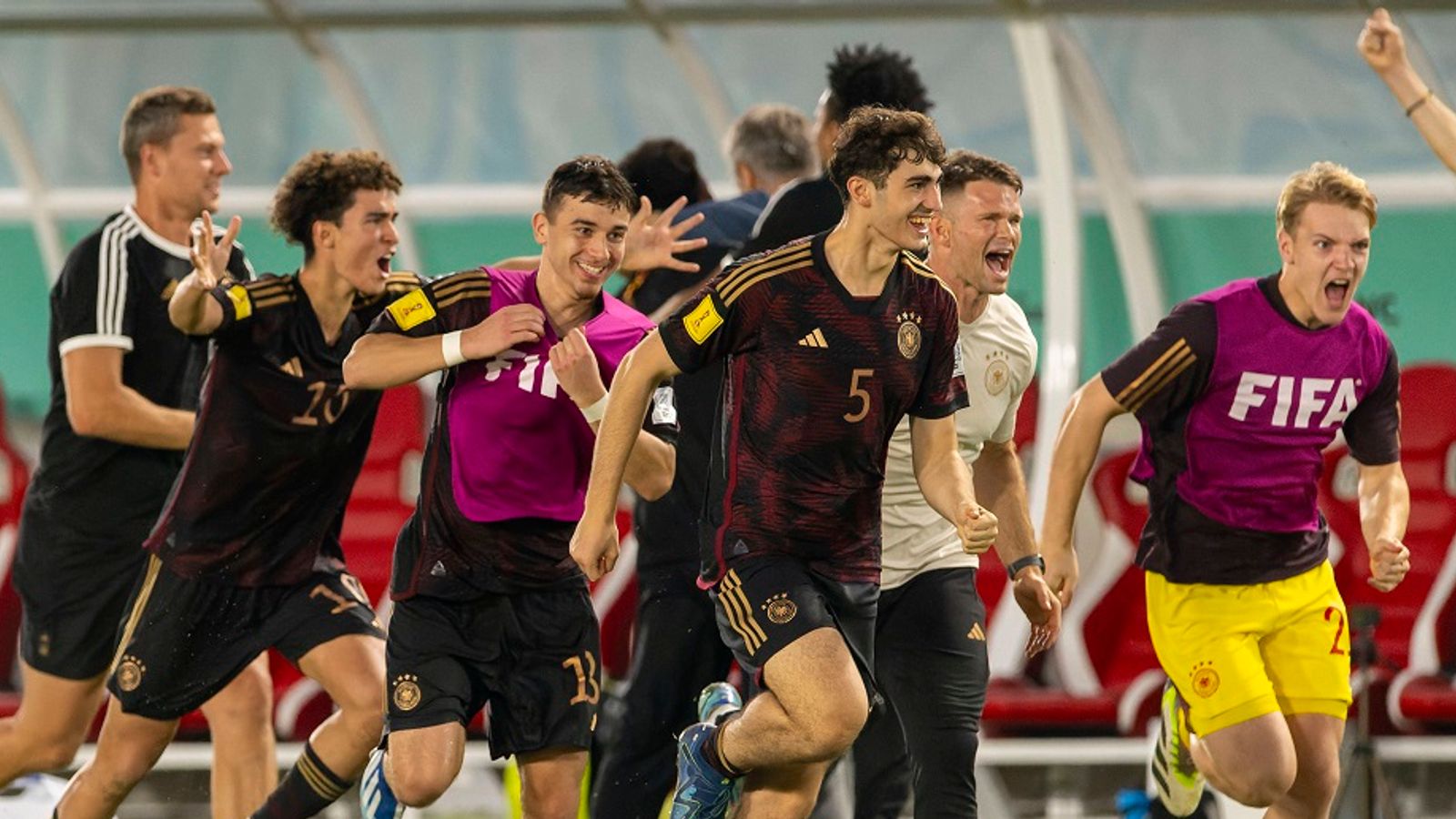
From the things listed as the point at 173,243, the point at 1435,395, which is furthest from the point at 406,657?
the point at 1435,395

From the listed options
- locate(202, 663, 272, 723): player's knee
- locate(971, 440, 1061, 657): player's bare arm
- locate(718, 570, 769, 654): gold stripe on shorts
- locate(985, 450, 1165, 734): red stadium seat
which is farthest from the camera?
locate(985, 450, 1165, 734): red stadium seat

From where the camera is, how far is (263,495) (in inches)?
242

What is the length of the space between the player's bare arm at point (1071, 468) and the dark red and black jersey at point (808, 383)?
2.72ft

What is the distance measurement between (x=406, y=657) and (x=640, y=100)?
4.96 m

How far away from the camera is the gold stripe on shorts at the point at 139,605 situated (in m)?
6.16

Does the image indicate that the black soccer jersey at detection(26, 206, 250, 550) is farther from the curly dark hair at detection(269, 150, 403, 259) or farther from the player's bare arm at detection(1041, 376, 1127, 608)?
the player's bare arm at detection(1041, 376, 1127, 608)

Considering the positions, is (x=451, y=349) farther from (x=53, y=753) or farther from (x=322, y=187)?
(x=53, y=753)

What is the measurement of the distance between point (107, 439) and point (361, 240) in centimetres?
108

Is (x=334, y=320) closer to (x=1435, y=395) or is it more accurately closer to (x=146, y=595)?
(x=146, y=595)

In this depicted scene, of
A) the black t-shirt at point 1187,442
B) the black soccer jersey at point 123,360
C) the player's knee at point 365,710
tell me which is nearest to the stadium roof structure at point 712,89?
the black t-shirt at point 1187,442

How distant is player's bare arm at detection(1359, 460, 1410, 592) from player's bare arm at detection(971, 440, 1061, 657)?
84 cm

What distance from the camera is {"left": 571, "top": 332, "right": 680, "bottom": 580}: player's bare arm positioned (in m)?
5.25

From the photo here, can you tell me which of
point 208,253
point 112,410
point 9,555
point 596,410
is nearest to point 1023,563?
point 596,410

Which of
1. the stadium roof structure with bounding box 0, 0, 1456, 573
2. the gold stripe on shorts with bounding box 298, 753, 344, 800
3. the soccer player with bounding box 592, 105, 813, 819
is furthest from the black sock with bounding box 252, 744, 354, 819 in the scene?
the stadium roof structure with bounding box 0, 0, 1456, 573
